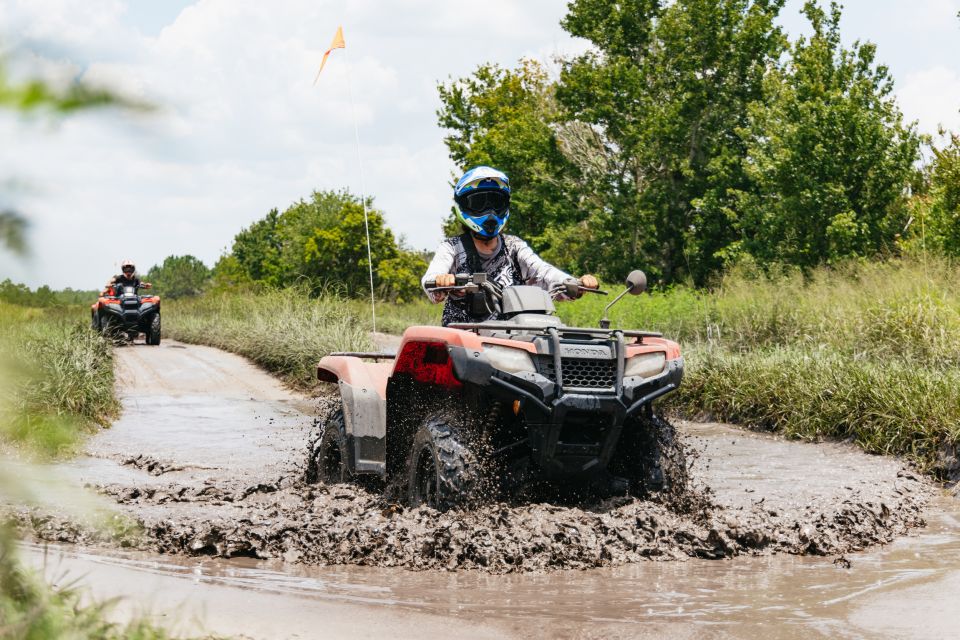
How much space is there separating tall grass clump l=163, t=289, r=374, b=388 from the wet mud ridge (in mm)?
8025

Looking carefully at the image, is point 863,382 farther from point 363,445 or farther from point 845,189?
point 845,189

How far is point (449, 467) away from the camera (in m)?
5.00

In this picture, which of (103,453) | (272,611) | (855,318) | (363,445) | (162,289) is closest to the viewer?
(272,611)

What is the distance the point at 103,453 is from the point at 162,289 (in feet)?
339

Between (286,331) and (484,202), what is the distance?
41.8ft

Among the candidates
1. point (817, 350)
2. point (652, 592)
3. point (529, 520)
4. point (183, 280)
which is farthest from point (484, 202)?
point (183, 280)

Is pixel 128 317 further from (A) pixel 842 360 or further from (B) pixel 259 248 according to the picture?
(B) pixel 259 248

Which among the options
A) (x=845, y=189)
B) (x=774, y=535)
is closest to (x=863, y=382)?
(x=774, y=535)

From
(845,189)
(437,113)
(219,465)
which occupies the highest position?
(437,113)

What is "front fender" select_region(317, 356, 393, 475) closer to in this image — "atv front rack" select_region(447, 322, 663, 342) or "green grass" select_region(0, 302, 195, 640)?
"atv front rack" select_region(447, 322, 663, 342)

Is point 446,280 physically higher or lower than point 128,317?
higher

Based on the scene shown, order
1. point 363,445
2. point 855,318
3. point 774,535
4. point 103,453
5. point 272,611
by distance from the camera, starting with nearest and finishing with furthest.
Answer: point 272,611
point 774,535
point 363,445
point 103,453
point 855,318

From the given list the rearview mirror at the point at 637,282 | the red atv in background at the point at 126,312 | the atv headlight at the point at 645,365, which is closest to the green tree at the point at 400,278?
the red atv in background at the point at 126,312

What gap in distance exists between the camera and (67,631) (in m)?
1.62
